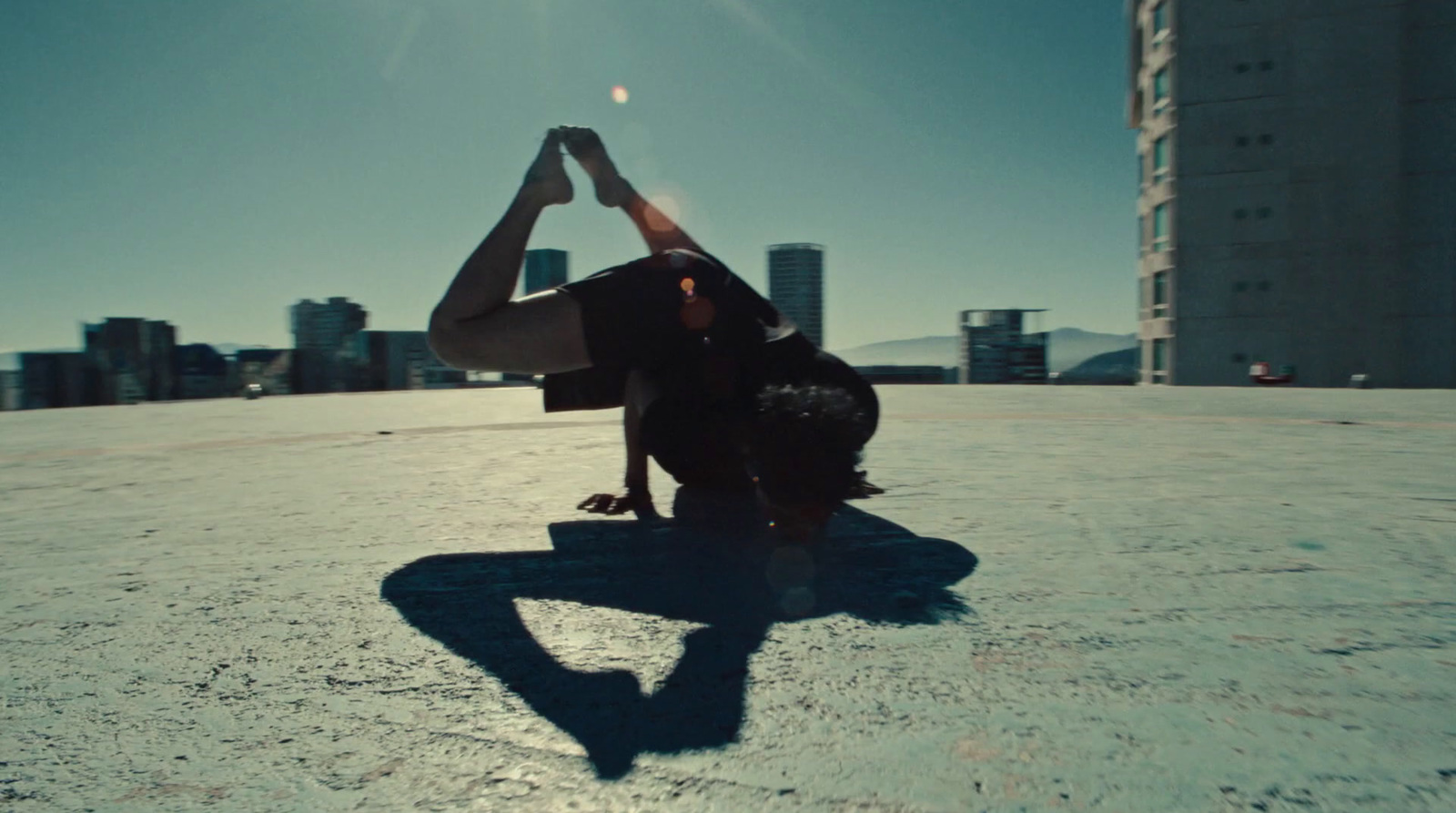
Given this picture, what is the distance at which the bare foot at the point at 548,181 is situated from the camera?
266cm

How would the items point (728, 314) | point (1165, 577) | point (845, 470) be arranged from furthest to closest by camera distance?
point (728, 314) → point (845, 470) → point (1165, 577)

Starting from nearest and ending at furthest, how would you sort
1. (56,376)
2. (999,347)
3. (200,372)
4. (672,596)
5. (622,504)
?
1. (672,596)
2. (622,504)
3. (56,376)
4. (200,372)
5. (999,347)

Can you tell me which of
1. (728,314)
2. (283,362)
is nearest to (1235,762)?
(728,314)

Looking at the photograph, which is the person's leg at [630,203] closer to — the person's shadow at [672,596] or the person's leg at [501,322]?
the person's leg at [501,322]

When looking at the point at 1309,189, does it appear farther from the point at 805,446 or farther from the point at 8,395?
the point at 8,395

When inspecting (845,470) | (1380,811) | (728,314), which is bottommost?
(1380,811)

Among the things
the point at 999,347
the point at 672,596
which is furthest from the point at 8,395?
the point at 999,347

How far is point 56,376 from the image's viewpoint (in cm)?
2017

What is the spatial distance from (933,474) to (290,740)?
273 centimetres

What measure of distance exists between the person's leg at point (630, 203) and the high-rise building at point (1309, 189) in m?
26.6

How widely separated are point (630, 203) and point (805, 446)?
1.82m

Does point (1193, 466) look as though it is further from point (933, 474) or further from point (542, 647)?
point (542, 647)

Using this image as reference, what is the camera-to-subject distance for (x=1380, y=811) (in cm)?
78

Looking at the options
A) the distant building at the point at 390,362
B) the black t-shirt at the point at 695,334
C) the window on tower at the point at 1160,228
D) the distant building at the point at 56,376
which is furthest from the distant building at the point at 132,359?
the window on tower at the point at 1160,228
